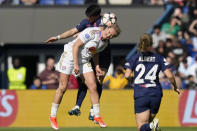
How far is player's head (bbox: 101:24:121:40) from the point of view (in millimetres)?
13211

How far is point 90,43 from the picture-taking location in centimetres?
1334

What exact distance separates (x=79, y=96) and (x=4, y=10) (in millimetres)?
10405

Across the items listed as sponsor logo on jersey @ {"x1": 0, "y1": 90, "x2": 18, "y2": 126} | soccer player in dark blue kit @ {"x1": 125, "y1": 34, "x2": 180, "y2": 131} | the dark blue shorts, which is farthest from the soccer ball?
sponsor logo on jersey @ {"x1": 0, "y1": 90, "x2": 18, "y2": 126}

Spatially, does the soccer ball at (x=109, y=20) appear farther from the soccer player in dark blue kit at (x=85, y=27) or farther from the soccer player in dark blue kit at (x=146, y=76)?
the soccer player in dark blue kit at (x=146, y=76)

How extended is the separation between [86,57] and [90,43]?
1.20 feet

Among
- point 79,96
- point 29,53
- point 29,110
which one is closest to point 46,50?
point 29,53

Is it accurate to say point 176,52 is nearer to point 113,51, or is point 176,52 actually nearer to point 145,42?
point 113,51

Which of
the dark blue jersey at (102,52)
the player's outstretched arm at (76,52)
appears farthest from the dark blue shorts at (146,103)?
the dark blue jersey at (102,52)

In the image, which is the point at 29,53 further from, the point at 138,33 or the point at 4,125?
the point at 4,125

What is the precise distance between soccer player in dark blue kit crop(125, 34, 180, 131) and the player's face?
0.76 meters

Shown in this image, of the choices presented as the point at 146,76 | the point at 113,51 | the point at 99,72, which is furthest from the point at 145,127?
the point at 113,51

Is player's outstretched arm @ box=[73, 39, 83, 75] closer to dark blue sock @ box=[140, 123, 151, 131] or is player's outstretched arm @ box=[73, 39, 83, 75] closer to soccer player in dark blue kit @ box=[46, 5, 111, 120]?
soccer player in dark blue kit @ box=[46, 5, 111, 120]

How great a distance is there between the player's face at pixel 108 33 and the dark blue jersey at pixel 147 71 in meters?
0.85

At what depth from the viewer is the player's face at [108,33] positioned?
1321 cm
